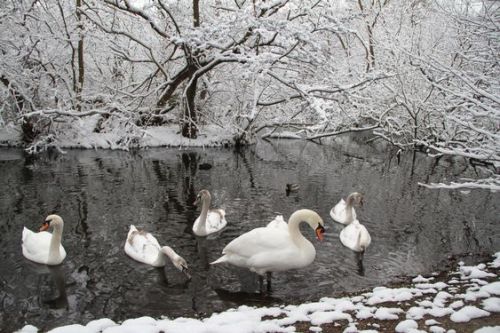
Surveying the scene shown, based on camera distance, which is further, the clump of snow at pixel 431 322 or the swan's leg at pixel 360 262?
the swan's leg at pixel 360 262

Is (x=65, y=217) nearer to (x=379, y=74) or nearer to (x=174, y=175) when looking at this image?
(x=174, y=175)

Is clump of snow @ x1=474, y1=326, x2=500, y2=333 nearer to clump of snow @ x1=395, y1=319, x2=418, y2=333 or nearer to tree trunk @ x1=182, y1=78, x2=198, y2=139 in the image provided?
clump of snow @ x1=395, y1=319, x2=418, y2=333

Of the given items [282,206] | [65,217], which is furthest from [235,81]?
[65,217]

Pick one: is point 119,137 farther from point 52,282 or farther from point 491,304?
point 491,304

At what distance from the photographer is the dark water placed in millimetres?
6129

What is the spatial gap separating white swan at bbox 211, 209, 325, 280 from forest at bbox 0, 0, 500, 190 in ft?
20.8

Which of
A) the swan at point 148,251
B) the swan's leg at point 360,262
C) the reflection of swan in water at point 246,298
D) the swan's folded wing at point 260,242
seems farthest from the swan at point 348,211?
the swan at point 148,251

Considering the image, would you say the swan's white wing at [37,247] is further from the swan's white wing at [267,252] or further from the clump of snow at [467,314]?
the clump of snow at [467,314]

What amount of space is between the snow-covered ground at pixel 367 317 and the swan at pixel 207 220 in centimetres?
366

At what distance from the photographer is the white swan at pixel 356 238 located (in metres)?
7.79

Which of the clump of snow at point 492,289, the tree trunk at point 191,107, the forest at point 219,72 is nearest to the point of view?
the clump of snow at point 492,289

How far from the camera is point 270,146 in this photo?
23.0m

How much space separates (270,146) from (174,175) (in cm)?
931

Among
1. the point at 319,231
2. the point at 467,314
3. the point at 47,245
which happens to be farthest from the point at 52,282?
the point at 467,314
